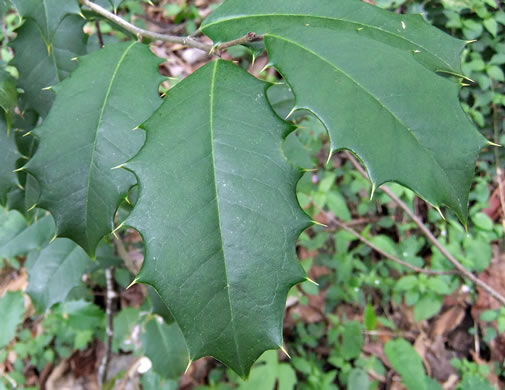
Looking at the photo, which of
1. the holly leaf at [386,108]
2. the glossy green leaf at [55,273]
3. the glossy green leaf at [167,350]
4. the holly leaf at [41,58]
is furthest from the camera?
the glossy green leaf at [167,350]

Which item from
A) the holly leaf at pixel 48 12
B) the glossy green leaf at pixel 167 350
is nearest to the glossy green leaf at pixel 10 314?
the glossy green leaf at pixel 167 350

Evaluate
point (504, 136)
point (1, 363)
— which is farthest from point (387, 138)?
point (1, 363)

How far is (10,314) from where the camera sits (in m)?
1.50

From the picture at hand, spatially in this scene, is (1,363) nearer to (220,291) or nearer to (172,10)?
(220,291)

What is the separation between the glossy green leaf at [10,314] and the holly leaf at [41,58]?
0.85 meters

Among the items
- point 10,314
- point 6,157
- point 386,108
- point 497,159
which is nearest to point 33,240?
point 10,314

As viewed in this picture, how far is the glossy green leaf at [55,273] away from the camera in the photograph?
1.38 m

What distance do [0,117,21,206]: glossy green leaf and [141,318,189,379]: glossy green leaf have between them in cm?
80

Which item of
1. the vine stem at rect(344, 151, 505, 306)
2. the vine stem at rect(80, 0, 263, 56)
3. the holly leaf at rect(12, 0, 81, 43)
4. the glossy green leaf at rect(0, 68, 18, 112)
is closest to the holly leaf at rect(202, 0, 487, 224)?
the vine stem at rect(80, 0, 263, 56)

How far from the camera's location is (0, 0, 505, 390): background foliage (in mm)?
1723

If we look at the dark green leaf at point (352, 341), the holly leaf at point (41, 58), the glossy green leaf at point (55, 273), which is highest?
the holly leaf at point (41, 58)

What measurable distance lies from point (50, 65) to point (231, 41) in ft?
1.73

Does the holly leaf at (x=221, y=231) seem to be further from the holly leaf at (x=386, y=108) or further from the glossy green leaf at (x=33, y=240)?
the glossy green leaf at (x=33, y=240)

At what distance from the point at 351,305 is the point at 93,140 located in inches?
73.0
